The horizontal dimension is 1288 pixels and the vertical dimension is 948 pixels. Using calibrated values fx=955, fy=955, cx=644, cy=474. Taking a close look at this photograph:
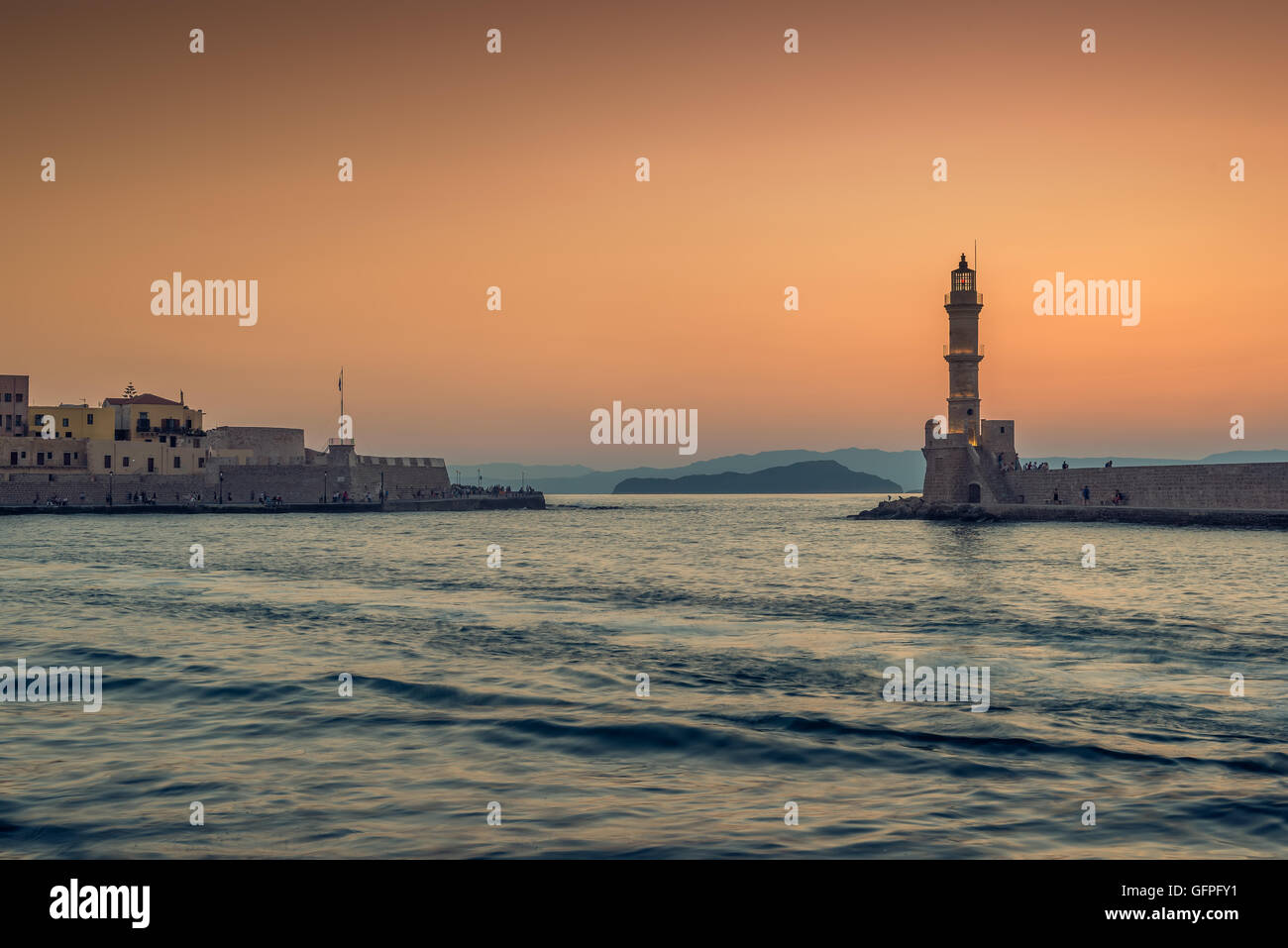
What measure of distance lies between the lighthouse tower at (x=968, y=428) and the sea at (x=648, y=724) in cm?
3772

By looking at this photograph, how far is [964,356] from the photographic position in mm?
58750

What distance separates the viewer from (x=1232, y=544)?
114 feet

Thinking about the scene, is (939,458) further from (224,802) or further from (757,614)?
(224,802)

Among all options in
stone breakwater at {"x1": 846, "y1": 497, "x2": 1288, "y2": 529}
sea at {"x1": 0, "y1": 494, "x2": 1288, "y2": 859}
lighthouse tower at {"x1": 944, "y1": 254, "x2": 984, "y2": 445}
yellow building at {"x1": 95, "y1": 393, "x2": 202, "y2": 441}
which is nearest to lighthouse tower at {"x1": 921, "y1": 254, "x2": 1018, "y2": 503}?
lighthouse tower at {"x1": 944, "y1": 254, "x2": 984, "y2": 445}

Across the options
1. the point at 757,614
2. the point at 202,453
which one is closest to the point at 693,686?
the point at 757,614

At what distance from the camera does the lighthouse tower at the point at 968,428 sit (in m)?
59.1

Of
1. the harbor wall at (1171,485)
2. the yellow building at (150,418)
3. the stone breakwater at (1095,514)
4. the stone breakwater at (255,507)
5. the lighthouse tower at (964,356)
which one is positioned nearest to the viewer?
the stone breakwater at (1095,514)

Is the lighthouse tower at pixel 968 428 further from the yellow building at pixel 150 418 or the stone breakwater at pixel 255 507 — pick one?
the yellow building at pixel 150 418

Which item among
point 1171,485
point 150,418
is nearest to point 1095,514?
point 1171,485

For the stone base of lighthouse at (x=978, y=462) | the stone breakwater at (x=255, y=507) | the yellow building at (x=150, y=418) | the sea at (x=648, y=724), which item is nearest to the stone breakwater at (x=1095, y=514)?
the stone base of lighthouse at (x=978, y=462)

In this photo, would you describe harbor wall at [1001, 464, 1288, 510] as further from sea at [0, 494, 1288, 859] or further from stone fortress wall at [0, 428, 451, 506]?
stone fortress wall at [0, 428, 451, 506]

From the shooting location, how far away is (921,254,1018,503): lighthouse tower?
194 feet
